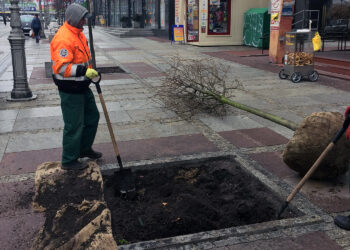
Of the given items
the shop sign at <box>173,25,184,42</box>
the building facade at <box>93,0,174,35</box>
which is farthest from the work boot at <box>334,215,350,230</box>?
the building facade at <box>93,0,174,35</box>

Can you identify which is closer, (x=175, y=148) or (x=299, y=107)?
(x=175, y=148)

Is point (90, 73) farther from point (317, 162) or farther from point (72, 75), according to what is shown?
point (317, 162)

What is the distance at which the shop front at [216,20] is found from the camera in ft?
64.7

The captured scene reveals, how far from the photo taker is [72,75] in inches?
169

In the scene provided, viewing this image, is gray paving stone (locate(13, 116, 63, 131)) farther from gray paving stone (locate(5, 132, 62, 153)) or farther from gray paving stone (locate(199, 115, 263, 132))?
gray paving stone (locate(199, 115, 263, 132))

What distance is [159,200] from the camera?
4051mm

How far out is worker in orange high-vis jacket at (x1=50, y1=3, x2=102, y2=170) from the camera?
4.26 metres

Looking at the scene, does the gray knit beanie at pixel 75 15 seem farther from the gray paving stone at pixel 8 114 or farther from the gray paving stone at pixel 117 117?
the gray paving stone at pixel 8 114

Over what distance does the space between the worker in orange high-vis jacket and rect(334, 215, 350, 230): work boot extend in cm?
279

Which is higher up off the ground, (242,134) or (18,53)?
(18,53)

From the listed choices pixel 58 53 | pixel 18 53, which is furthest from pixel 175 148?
pixel 18 53

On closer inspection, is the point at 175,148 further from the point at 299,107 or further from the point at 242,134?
the point at 299,107

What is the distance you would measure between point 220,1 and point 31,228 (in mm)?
18045

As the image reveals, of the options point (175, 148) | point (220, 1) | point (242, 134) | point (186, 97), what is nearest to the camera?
point (175, 148)
